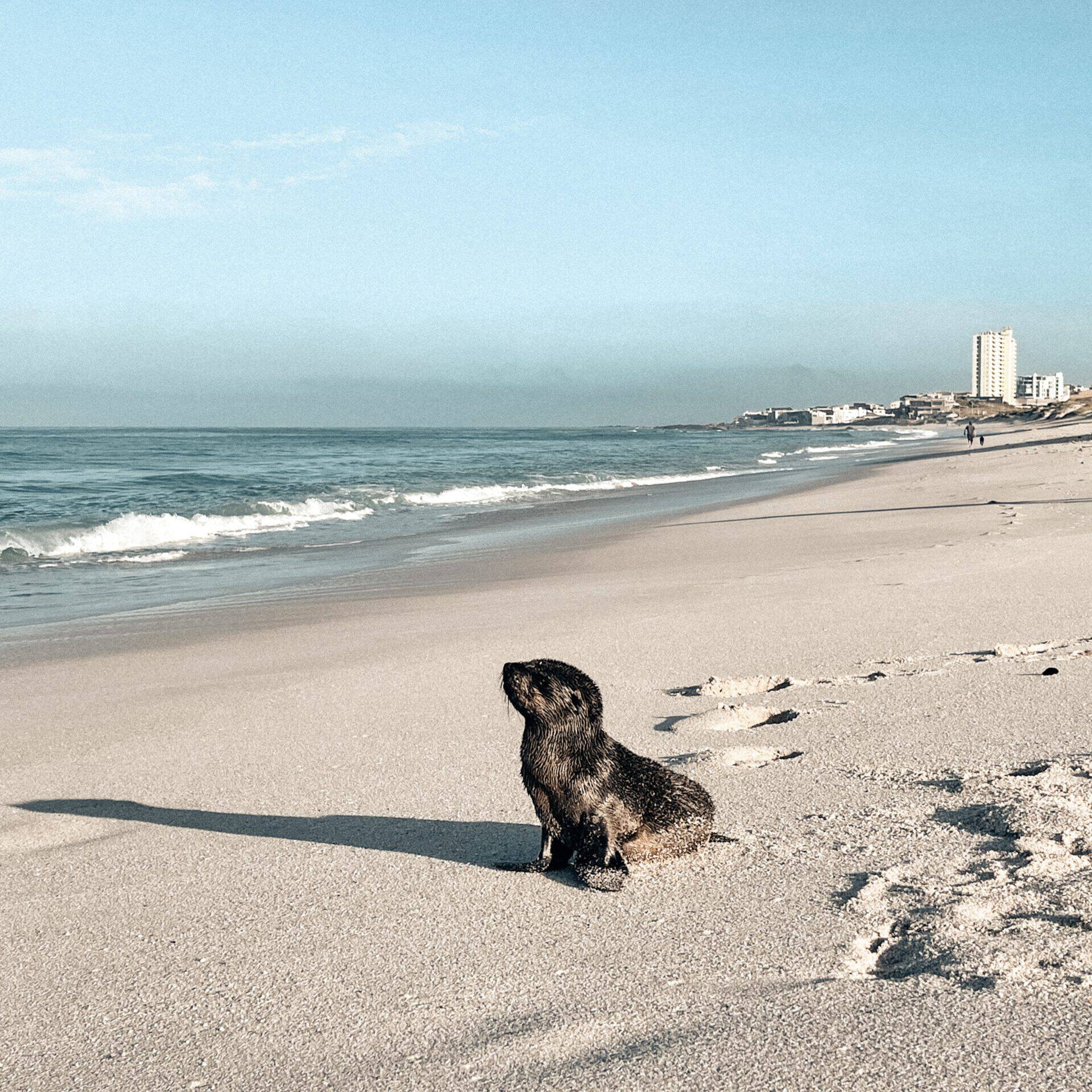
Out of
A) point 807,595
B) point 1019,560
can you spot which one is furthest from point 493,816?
point 1019,560

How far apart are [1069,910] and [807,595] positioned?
5953 millimetres

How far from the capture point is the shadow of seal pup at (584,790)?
342 centimetres

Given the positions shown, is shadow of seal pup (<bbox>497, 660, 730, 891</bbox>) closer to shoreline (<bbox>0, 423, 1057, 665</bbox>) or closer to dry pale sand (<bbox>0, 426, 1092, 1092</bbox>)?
dry pale sand (<bbox>0, 426, 1092, 1092</bbox>)

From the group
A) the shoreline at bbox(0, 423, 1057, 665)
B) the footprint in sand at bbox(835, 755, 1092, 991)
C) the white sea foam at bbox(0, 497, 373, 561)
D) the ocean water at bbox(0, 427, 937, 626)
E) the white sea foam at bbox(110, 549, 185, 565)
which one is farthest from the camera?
the white sea foam at bbox(0, 497, 373, 561)

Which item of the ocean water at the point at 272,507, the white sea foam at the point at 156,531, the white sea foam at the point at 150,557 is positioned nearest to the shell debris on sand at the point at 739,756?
the ocean water at the point at 272,507

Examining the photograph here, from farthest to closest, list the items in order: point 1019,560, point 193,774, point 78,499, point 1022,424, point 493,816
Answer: point 1022,424 → point 78,499 → point 1019,560 → point 193,774 → point 493,816

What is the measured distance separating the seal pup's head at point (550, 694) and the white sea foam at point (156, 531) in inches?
507

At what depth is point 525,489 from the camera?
30.3 metres

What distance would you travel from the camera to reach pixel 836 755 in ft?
15.1

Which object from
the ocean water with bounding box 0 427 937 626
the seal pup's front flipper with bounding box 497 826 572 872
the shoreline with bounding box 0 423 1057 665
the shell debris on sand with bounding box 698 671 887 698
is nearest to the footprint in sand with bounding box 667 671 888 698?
the shell debris on sand with bounding box 698 671 887 698

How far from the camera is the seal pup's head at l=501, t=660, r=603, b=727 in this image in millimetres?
3396

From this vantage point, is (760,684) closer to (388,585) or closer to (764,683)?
(764,683)

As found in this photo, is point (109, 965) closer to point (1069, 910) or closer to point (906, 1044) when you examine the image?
point (906, 1044)

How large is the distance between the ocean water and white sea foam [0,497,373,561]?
5cm
